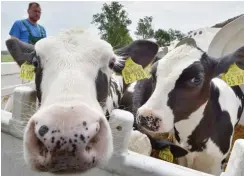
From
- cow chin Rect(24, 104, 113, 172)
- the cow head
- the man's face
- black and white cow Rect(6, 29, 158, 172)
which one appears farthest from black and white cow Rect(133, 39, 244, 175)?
the man's face

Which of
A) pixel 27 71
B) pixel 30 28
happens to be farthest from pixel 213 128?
pixel 30 28

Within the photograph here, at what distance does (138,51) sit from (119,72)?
0.32 metres

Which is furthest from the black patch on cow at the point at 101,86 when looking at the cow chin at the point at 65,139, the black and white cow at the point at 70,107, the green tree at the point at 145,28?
the green tree at the point at 145,28

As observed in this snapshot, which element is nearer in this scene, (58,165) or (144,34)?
(58,165)

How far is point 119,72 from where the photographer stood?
Answer: 2535mm

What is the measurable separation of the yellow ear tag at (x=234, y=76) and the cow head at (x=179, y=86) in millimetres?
48

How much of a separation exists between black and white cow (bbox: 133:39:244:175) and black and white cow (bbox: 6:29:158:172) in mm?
722

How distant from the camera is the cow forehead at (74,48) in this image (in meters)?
1.76

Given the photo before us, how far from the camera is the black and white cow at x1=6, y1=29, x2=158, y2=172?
1.19 metres

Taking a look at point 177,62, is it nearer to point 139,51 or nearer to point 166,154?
point 139,51

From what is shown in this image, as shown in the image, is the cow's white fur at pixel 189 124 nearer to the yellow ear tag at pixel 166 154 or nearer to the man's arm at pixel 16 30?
the yellow ear tag at pixel 166 154

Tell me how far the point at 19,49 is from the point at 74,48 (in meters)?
0.82

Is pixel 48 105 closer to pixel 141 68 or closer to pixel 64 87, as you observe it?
pixel 64 87

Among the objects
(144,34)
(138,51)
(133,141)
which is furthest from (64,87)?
(144,34)
